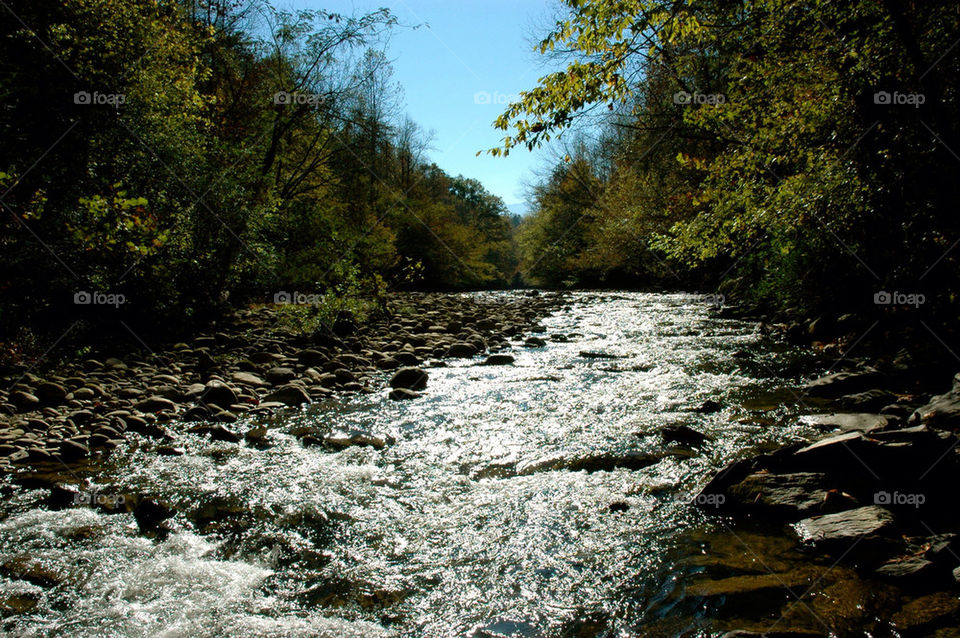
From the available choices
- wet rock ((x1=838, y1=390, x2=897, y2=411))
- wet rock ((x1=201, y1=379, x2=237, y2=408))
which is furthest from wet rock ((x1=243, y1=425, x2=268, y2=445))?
wet rock ((x1=838, y1=390, x2=897, y2=411))

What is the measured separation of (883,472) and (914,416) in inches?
52.1

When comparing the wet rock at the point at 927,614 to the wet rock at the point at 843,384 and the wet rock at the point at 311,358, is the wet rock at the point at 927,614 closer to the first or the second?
the wet rock at the point at 843,384

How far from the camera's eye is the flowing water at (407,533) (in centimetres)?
258

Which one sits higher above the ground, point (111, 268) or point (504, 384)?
point (111, 268)

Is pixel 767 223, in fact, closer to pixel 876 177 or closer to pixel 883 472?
pixel 876 177

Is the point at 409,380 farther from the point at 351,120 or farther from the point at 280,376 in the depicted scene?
the point at 351,120

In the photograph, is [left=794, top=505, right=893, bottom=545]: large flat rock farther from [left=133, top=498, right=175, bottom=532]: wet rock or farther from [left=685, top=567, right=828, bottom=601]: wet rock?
[left=133, top=498, right=175, bottom=532]: wet rock

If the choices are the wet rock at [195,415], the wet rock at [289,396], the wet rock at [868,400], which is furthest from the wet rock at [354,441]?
the wet rock at [868,400]

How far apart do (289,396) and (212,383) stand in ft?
3.21

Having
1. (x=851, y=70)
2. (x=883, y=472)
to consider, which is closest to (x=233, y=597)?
(x=883, y=472)

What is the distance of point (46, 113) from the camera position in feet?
24.4

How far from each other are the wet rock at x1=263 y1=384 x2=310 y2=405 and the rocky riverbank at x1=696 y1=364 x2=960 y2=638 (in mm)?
4940

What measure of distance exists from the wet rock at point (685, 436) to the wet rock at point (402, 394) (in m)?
3.42

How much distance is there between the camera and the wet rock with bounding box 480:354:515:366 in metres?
8.99
